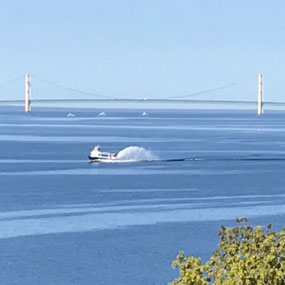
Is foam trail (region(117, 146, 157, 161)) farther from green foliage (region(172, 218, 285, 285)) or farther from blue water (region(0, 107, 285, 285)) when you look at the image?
green foliage (region(172, 218, 285, 285))

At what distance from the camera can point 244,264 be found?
1135 cm

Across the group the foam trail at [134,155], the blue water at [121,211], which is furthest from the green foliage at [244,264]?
the foam trail at [134,155]

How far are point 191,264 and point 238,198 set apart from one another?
29291mm

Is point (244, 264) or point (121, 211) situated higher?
point (244, 264)

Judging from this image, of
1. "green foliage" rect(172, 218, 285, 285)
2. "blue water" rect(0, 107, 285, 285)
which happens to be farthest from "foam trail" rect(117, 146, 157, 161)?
"green foliage" rect(172, 218, 285, 285)

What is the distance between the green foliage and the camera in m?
11.4

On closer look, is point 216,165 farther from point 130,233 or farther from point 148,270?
point 148,270

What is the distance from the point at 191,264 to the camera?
11.8 m

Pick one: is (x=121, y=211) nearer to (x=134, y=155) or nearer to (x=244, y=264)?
(x=244, y=264)

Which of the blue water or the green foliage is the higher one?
the green foliage

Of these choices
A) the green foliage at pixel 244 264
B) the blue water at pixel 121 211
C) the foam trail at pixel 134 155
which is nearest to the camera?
the green foliage at pixel 244 264

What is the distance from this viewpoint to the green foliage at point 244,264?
37.2 feet

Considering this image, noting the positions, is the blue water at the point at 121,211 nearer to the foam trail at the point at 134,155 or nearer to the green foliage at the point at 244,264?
the foam trail at the point at 134,155

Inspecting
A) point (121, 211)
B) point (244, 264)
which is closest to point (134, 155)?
point (121, 211)
